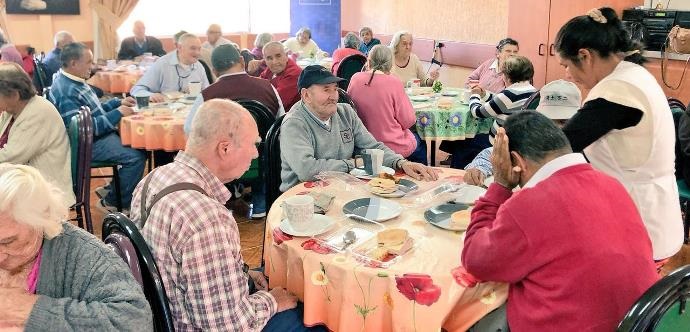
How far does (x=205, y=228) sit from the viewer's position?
1438 mm

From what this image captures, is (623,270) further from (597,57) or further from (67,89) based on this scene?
(67,89)

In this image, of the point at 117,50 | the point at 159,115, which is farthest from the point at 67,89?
the point at 117,50

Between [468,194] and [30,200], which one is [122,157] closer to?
[468,194]

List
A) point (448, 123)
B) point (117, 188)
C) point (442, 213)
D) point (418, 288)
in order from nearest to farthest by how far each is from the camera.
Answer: point (418, 288) → point (442, 213) → point (117, 188) → point (448, 123)

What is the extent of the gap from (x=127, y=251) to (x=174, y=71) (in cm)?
390

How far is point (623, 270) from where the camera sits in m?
1.30

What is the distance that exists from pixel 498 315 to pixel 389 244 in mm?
366

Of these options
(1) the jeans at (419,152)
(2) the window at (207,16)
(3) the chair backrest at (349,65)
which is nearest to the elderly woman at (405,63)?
(3) the chair backrest at (349,65)

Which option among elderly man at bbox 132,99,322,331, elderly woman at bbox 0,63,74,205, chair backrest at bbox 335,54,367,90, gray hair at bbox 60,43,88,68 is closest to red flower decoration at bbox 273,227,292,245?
elderly man at bbox 132,99,322,331

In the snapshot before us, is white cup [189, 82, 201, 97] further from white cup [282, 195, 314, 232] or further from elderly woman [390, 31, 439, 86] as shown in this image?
white cup [282, 195, 314, 232]

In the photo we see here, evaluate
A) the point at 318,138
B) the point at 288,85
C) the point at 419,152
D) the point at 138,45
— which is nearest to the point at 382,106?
the point at 419,152

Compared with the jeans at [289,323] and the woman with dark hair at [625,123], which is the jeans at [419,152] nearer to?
the woman with dark hair at [625,123]

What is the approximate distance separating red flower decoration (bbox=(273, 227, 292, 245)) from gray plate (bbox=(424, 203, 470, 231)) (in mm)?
469

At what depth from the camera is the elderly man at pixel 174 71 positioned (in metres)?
4.93
